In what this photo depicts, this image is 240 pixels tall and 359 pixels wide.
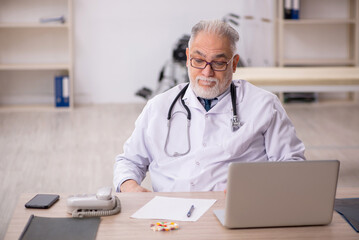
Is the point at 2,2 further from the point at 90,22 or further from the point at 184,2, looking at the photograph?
the point at 184,2

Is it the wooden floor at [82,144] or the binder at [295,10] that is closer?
the wooden floor at [82,144]

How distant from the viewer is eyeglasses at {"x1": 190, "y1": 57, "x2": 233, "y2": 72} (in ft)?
7.34

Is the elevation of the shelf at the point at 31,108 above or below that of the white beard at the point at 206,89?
below

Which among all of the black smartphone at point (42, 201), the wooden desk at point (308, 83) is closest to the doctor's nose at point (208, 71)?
the black smartphone at point (42, 201)

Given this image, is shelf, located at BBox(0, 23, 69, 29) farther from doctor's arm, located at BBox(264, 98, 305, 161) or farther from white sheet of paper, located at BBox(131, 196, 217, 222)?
white sheet of paper, located at BBox(131, 196, 217, 222)

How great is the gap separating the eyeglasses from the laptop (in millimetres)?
756

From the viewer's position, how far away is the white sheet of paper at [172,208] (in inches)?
68.6

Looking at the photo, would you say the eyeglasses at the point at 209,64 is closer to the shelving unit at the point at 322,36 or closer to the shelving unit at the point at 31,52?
the shelving unit at the point at 31,52

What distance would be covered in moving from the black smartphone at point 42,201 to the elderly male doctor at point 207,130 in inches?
14.3

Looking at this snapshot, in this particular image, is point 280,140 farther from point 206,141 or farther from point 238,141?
point 206,141

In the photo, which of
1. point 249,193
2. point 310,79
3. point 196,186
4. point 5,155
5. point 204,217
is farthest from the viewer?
point 5,155

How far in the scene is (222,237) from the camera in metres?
1.59

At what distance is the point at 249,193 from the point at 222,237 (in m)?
0.14

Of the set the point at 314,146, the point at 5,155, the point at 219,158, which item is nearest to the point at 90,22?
the point at 5,155
